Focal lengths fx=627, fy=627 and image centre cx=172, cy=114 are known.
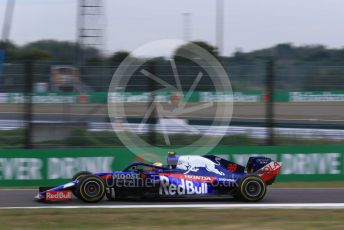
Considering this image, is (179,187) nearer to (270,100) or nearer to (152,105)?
(152,105)

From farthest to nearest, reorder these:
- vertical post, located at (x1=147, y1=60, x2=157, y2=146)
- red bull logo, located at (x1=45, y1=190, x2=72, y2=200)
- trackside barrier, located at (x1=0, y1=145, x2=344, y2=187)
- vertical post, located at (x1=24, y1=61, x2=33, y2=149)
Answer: vertical post, located at (x1=147, y1=60, x2=157, y2=146) → vertical post, located at (x1=24, y1=61, x2=33, y2=149) → trackside barrier, located at (x1=0, y1=145, x2=344, y2=187) → red bull logo, located at (x1=45, y1=190, x2=72, y2=200)

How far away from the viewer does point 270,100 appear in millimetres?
14586

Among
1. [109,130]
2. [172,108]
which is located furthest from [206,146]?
[109,130]

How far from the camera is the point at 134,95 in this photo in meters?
14.3

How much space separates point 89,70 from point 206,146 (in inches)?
125

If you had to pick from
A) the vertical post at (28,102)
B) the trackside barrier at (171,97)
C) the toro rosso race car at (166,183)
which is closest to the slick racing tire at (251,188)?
the toro rosso race car at (166,183)

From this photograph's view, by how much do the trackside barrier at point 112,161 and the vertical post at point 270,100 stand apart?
0.39 m

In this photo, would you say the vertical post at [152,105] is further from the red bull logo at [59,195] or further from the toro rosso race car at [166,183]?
the red bull logo at [59,195]

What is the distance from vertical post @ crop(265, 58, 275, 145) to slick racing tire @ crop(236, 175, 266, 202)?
→ 4275 millimetres

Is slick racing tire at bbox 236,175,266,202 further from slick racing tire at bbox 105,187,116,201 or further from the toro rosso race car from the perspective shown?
slick racing tire at bbox 105,187,116,201

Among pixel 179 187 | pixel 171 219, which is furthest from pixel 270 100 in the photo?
pixel 171 219

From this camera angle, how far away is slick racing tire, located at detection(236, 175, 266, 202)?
10.1m

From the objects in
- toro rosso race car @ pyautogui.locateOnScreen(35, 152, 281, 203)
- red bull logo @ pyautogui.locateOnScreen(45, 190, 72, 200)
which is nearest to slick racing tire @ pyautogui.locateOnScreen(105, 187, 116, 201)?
toro rosso race car @ pyautogui.locateOnScreen(35, 152, 281, 203)

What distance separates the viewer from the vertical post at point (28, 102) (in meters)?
13.8
